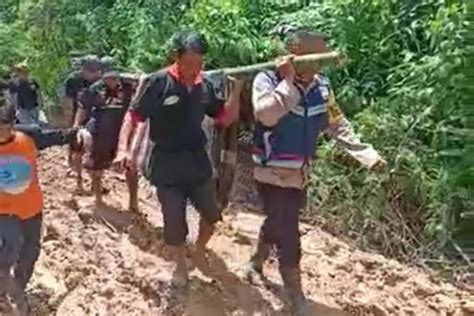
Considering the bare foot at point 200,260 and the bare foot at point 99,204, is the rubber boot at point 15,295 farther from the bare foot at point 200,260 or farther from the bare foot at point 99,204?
the bare foot at point 99,204

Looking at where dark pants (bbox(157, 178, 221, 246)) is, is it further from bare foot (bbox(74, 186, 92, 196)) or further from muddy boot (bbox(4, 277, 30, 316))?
bare foot (bbox(74, 186, 92, 196))

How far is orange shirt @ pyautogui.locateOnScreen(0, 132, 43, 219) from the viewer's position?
238 inches

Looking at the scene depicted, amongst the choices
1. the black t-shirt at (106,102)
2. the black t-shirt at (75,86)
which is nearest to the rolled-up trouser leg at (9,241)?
the black t-shirt at (106,102)

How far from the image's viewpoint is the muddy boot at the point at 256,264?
246 inches

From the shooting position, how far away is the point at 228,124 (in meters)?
6.09

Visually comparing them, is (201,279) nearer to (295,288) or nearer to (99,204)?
(295,288)

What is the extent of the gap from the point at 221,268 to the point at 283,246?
918mm

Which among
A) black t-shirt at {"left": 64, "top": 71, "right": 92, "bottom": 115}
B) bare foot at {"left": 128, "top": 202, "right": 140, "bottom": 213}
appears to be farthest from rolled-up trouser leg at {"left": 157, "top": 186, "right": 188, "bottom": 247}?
black t-shirt at {"left": 64, "top": 71, "right": 92, "bottom": 115}

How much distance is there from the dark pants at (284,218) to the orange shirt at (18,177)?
4.91 feet

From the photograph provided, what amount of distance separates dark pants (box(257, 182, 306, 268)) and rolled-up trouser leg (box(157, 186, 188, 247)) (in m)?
0.52

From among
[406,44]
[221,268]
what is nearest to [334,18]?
[406,44]

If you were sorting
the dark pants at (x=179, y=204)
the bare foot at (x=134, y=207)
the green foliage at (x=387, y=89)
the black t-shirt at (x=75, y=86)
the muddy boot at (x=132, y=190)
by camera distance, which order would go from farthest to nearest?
the black t-shirt at (x=75, y=86) → the bare foot at (x=134, y=207) → the muddy boot at (x=132, y=190) → the green foliage at (x=387, y=89) → the dark pants at (x=179, y=204)

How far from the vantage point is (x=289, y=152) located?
560 centimetres

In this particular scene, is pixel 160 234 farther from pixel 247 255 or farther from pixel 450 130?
pixel 450 130
